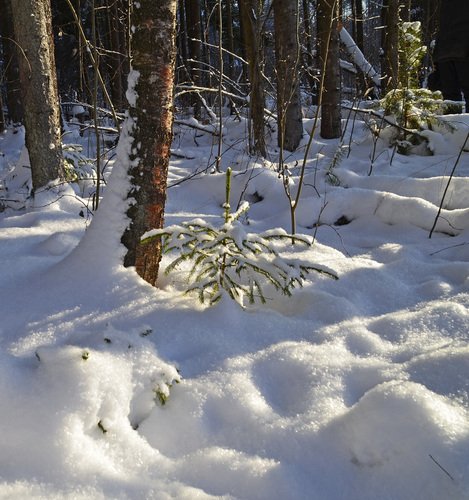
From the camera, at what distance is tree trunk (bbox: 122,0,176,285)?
1771 mm

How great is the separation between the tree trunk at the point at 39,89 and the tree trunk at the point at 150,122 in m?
2.19

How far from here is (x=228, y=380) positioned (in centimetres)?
139

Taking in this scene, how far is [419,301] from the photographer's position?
196cm

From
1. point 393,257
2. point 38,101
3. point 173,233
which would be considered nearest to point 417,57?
point 393,257

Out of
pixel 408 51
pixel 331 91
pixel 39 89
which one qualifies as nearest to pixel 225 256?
pixel 39 89

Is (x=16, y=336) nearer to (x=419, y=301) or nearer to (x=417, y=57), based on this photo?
(x=419, y=301)

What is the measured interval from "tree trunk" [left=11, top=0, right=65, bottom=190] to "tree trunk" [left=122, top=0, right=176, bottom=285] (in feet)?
7.18

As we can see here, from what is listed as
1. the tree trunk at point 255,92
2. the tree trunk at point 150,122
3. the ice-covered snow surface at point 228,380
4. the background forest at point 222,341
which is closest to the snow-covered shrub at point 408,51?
the tree trunk at point 255,92

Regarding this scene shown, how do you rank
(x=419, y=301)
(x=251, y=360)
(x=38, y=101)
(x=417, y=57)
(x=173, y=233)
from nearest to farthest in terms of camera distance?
(x=251, y=360) < (x=173, y=233) < (x=419, y=301) < (x=38, y=101) < (x=417, y=57)

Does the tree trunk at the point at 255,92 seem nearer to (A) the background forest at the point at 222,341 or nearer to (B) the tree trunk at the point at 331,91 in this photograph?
(B) the tree trunk at the point at 331,91

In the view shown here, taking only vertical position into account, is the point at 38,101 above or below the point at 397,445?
above

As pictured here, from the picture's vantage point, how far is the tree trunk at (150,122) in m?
1.77

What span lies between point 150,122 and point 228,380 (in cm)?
109

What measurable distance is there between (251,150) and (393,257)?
9.76 feet
